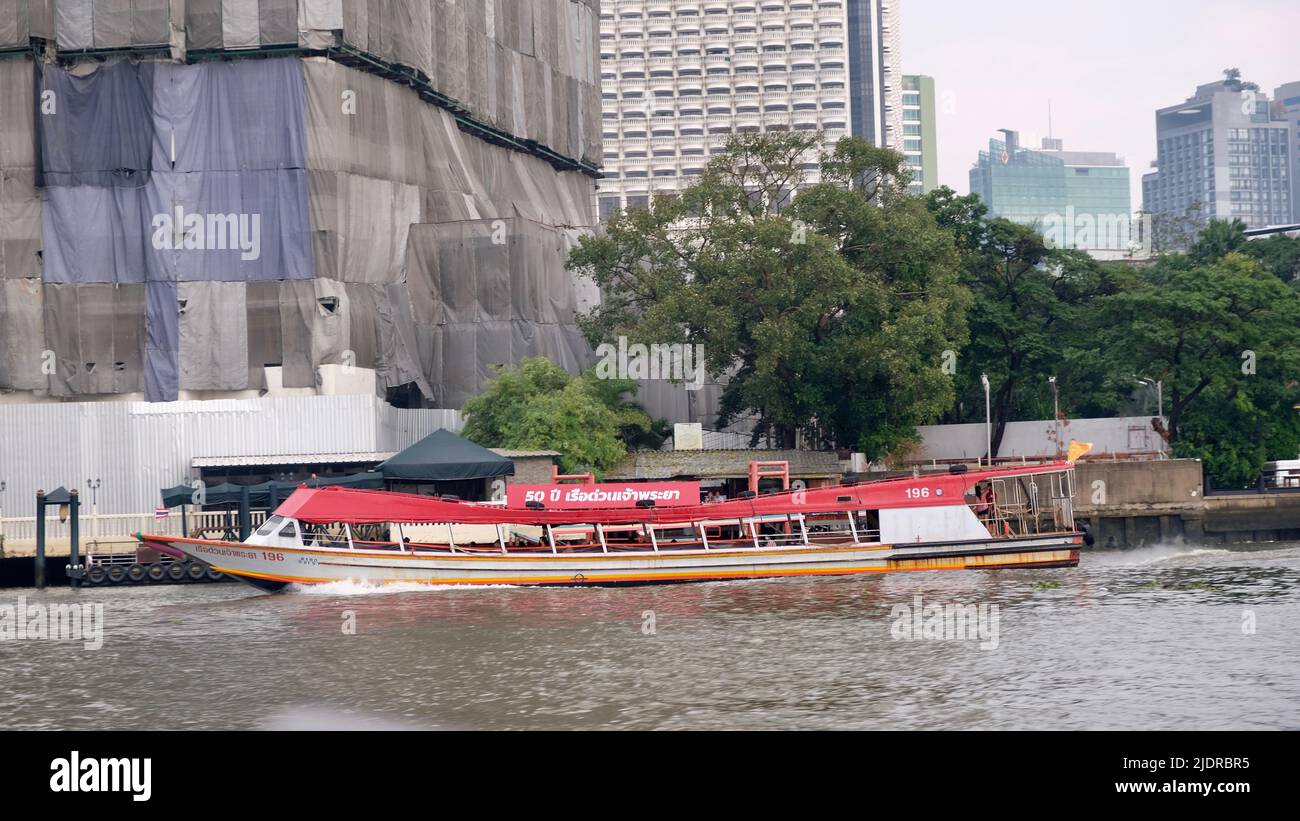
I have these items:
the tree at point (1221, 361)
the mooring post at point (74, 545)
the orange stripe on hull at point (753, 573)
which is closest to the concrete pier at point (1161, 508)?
the tree at point (1221, 361)

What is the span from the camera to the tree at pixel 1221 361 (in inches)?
2778

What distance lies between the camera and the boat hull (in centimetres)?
4819

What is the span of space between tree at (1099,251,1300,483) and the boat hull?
2852 cm

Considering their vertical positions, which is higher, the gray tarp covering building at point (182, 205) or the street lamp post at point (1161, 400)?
the gray tarp covering building at point (182, 205)

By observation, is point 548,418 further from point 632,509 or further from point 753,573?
point 753,573

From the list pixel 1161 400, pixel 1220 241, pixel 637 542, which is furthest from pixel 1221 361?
pixel 637 542

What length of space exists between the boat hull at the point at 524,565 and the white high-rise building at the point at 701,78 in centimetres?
12513

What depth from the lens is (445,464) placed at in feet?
192

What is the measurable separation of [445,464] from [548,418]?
20.3 ft

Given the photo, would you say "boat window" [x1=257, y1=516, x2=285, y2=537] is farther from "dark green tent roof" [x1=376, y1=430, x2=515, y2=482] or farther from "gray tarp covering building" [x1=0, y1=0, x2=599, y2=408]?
"gray tarp covering building" [x1=0, y1=0, x2=599, y2=408]

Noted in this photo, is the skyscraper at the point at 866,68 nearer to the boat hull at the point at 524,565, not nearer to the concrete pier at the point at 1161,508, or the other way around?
the concrete pier at the point at 1161,508

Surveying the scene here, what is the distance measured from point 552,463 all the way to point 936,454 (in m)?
31.6
